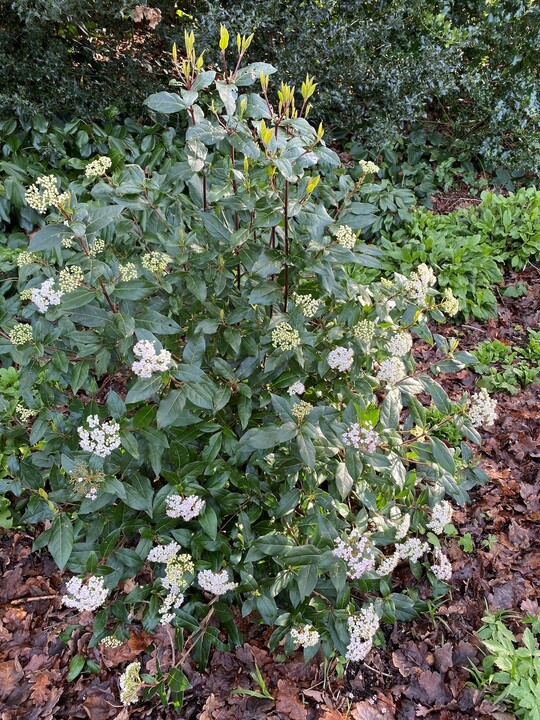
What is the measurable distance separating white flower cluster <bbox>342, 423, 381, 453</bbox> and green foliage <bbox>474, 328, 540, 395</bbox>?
1.76m

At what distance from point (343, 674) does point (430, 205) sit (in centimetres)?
341

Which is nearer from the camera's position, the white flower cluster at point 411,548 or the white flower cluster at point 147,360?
the white flower cluster at point 147,360

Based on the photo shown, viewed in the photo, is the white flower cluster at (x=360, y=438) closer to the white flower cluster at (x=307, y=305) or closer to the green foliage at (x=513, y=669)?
the white flower cluster at (x=307, y=305)

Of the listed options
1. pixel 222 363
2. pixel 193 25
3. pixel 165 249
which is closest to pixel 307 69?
pixel 193 25

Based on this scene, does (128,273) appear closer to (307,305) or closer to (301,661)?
A: (307,305)

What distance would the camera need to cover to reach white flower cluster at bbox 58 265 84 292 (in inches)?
64.1

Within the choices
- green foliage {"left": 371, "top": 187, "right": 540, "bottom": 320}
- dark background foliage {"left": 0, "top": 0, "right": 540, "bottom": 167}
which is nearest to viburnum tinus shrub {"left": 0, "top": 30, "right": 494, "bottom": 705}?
green foliage {"left": 371, "top": 187, "right": 540, "bottom": 320}

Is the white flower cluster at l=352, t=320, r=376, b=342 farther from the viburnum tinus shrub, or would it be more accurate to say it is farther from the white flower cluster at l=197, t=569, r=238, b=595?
the white flower cluster at l=197, t=569, r=238, b=595

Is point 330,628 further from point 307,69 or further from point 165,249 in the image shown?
point 307,69

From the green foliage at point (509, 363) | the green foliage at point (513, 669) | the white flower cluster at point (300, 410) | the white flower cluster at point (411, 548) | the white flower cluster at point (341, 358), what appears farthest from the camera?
the green foliage at point (509, 363)

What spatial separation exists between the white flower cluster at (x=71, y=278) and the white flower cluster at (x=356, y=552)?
Result: 1176mm

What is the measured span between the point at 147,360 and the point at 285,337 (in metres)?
0.46

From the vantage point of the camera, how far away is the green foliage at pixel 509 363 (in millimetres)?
3307

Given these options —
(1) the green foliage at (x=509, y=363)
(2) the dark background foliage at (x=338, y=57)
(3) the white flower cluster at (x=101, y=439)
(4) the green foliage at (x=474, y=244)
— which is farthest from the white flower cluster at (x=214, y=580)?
(2) the dark background foliage at (x=338, y=57)
